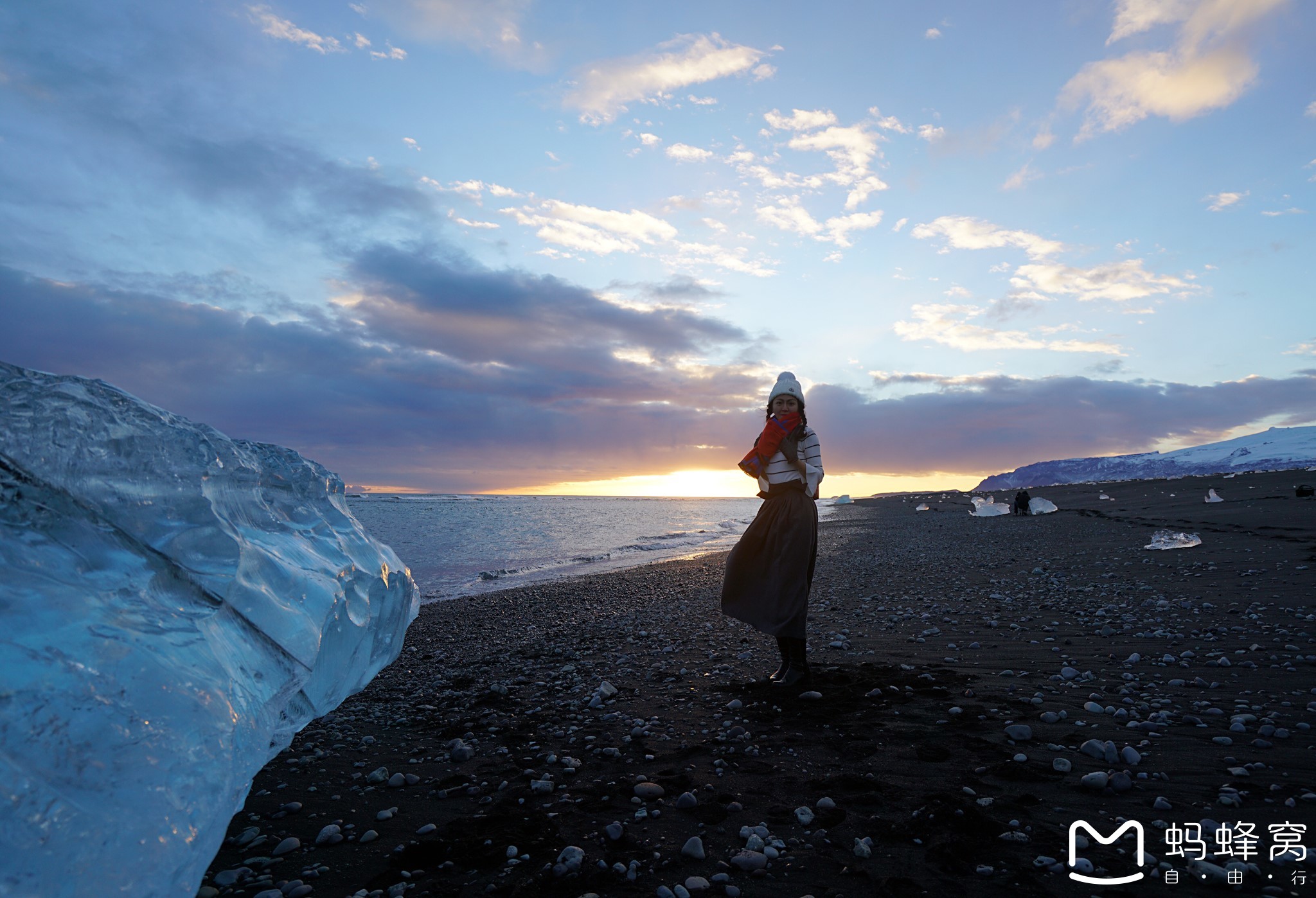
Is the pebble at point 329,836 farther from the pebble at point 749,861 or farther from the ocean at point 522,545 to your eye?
the ocean at point 522,545

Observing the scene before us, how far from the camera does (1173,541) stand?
14727 mm

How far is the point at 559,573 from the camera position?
20.7 m

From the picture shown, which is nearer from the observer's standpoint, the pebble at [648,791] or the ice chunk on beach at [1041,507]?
the pebble at [648,791]

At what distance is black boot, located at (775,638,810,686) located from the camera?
6.14m

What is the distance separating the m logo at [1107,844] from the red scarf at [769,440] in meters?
3.92

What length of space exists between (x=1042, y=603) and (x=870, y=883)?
28.4 ft

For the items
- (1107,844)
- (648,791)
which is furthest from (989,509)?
(648,791)

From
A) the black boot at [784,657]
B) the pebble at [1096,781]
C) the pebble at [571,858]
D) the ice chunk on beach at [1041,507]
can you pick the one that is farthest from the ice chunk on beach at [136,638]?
the ice chunk on beach at [1041,507]

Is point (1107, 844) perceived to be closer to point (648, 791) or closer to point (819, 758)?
point (819, 758)

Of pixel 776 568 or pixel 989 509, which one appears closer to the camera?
pixel 776 568

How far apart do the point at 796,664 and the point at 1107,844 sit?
3272mm

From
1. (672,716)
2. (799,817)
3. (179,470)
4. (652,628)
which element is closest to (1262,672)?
(799,817)

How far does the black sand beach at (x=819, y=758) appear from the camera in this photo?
308cm

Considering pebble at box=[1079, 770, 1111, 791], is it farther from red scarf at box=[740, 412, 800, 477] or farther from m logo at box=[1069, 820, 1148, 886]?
red scarf at box=[740, 412, 800, 477]
